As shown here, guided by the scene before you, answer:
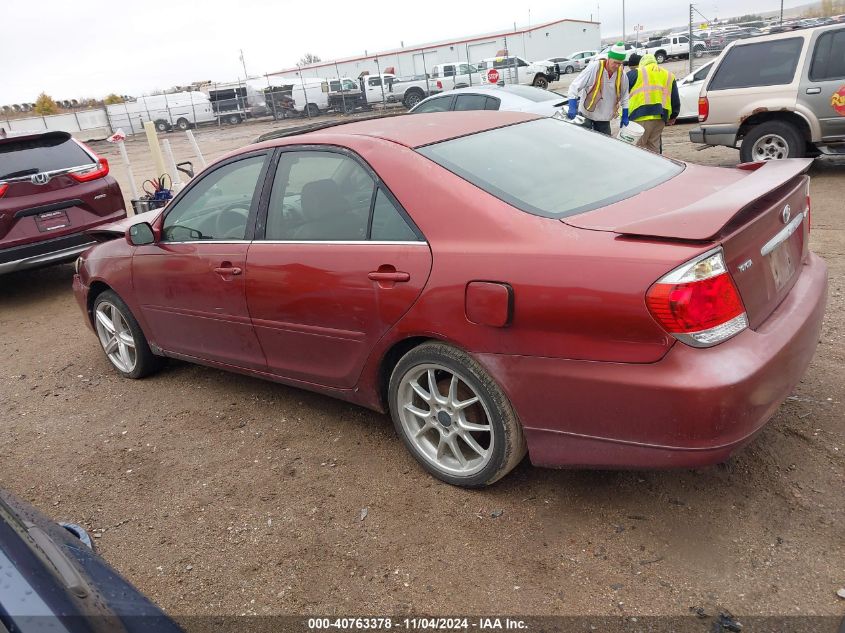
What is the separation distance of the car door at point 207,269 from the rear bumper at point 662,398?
162 cm

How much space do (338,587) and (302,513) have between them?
541 millimetres

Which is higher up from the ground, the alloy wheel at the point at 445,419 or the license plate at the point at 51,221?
the license plate at the point at 51,221

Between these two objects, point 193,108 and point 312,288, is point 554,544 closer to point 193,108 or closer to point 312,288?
point 312,288

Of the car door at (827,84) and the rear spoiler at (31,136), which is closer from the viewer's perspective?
the rear spoiler at (31,136)

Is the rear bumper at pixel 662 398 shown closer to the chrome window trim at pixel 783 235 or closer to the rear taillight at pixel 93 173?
the chrome window trim at pixel 783 235

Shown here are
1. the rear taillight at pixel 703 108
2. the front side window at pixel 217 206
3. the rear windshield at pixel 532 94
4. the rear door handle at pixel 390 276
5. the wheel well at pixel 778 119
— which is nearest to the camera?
the rear door handle at pixel 390 276

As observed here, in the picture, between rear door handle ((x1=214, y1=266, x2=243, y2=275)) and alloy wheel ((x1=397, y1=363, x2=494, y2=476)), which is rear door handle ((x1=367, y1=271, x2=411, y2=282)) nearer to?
alloy wheel ((x1=397, y1=363, x2=494, y2=476))

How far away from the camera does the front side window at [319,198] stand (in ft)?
10.4

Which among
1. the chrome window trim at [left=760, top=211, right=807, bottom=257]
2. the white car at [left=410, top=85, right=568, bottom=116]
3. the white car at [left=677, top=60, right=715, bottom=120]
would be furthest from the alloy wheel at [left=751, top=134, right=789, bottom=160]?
the chrome window trim at [left=760, top=211, right=807, bottom=257]

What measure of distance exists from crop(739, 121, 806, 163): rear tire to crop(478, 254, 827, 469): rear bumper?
6.63 m

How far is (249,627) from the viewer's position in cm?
247

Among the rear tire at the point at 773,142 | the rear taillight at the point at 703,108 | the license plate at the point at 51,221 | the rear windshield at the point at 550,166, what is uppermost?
the rear windshield at the point at 550,166

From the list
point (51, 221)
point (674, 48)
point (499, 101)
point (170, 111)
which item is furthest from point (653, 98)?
point (674, 48)

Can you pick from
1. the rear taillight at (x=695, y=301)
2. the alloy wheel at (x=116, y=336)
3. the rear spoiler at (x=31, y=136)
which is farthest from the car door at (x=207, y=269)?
the rear spoiler at (x=31, y=136)
